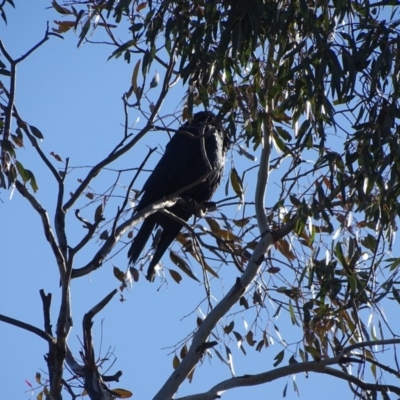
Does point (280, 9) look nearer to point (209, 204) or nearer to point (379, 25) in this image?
point (379, 25)

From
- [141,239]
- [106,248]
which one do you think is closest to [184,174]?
[141,239]

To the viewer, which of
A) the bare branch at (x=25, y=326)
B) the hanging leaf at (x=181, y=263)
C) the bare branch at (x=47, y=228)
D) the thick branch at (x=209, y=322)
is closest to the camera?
the bare branch at (x=25, y=326)

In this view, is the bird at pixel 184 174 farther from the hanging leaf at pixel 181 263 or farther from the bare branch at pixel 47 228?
the bare branch at pixel 47 228

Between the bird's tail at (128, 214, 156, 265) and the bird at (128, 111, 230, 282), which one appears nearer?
the bird's tail at (128, 214, 156, 265)

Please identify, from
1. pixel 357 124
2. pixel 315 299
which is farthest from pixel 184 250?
pixel 357 124

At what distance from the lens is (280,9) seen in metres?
3.87

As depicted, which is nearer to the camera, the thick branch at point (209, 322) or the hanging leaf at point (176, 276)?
the thick branch at point (209, 322)

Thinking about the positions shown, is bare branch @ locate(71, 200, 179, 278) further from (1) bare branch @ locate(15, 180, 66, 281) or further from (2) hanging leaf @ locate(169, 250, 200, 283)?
(2) hanging leaf @ locate(169, 250, 200, 283)

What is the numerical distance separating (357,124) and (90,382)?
148 cm

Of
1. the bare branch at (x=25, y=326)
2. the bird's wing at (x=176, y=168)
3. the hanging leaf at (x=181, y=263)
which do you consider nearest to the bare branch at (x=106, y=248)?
the bare branch at (x=25, y=326)

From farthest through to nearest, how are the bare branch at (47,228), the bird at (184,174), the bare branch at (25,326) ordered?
the bird at (184,174) → the bare branch at (47,228) → the bare branch at (25,326)

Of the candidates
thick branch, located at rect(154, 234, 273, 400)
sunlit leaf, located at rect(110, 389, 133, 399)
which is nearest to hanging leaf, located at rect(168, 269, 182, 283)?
thick branch, located at rect(154, 234, 273, 400)

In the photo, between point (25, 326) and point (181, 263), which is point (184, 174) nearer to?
point (181, 263)

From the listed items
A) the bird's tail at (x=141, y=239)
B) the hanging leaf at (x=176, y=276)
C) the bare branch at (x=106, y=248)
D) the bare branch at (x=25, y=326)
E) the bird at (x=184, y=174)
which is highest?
the bird at (x=184, y=174)
